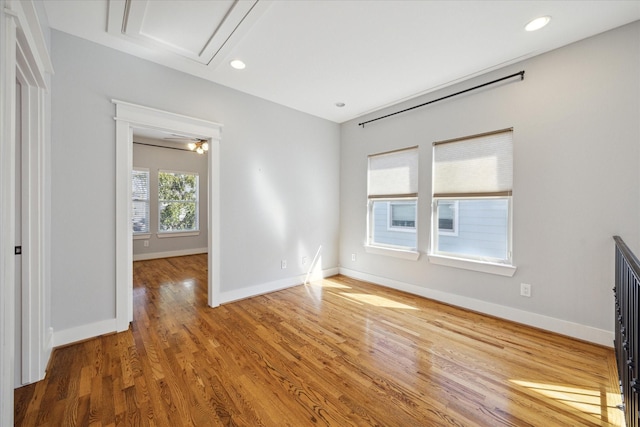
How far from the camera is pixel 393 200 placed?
3.85 metres

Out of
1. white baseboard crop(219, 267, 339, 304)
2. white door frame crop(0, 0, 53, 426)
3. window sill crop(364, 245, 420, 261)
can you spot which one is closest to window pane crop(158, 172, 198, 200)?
white baseboard crop(219, 267, 339, 304)

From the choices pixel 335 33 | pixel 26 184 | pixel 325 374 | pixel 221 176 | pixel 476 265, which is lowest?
pixel 325 374

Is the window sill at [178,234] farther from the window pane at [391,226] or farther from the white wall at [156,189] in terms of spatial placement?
the window pane at [391,226]

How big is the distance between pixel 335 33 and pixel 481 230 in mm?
2599

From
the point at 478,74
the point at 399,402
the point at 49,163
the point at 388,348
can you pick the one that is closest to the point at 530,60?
the point at 478,74

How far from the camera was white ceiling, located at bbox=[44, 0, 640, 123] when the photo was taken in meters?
1.93

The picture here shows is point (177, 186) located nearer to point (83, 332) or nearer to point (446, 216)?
point (83, 332)

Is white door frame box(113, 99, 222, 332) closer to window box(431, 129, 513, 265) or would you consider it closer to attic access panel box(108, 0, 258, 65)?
attic access panel box(108, 0, 258, 65)

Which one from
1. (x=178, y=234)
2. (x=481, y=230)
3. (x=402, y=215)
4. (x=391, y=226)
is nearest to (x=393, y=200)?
(x=402, y=215)

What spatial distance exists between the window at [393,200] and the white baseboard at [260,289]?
133 centimetres

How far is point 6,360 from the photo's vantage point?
111 centimetres

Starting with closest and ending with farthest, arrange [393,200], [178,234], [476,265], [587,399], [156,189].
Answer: [587,399] < [476,265] < [393,200] < [156,189] < [178,234]

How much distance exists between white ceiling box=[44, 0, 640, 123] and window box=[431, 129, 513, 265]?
2.74 feet

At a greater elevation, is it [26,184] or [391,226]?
[26,184]
